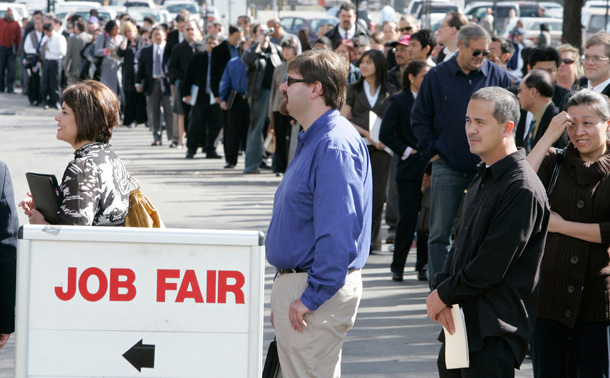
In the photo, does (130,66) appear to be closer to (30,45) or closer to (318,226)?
(30,45)

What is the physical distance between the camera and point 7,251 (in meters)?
4.11

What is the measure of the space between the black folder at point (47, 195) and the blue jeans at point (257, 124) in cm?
1109

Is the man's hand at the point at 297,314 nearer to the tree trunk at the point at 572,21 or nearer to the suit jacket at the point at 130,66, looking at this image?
the tree trunk at the point at 572,21

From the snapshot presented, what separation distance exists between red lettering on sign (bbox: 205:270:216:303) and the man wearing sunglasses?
4373 millimetres

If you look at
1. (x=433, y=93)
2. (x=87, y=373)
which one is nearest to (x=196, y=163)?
(x=433, y=93)

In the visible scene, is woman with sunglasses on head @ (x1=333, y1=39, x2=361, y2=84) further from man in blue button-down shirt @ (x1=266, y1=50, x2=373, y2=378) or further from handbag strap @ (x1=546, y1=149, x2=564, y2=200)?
man in blue button-down shirt @ (x1=266, y1=50, x2=373, y2=378)

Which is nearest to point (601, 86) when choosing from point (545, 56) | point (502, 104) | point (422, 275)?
point (545, 56)

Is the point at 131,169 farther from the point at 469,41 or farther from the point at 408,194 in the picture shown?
the point at 469,41

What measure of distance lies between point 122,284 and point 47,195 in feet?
3.35

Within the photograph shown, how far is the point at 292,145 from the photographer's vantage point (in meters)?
Result: 13.4

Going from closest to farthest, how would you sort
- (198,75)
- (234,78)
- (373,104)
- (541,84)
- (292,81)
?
(292,81)
(541,84)
(373,104)
(234,78)
(198,75)

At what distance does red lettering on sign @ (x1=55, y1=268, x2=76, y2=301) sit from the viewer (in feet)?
11.0

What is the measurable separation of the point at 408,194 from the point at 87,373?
578 centimetres

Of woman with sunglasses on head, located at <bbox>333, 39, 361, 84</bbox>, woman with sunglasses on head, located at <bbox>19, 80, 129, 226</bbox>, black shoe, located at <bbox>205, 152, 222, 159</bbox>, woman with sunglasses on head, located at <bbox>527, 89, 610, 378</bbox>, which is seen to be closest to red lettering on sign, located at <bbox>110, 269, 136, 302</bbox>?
woman with sunglasses on head, located at <bbox>19, 80, 129, 226</bbox>
